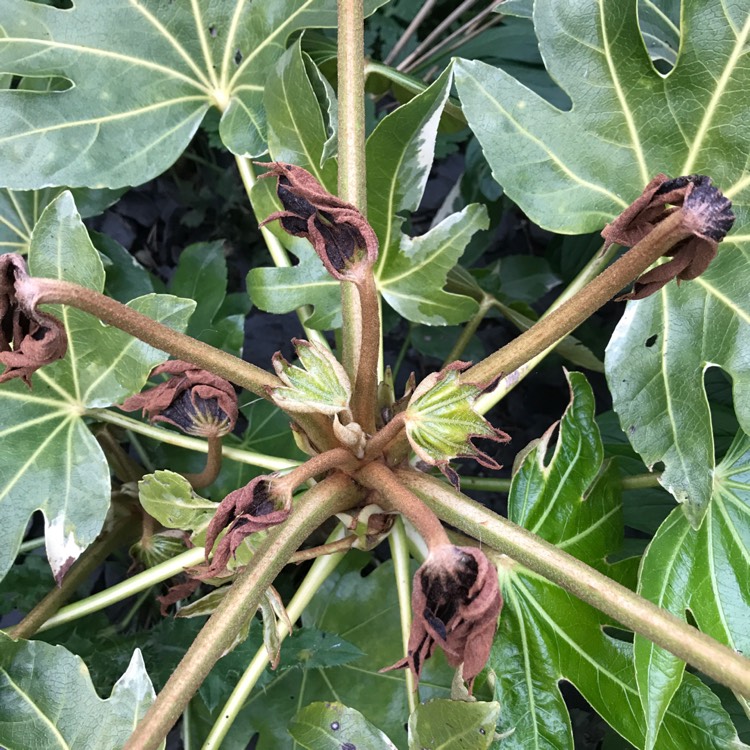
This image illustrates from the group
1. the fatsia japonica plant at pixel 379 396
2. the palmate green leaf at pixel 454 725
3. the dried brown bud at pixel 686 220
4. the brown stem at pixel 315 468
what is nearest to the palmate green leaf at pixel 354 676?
the fatsia japonica plant at pixel 379 396

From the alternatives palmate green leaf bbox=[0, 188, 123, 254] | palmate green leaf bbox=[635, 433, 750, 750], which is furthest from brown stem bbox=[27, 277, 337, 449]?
palmate green leaf bbox=[0, 188, 123, 254]

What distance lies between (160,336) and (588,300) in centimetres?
32

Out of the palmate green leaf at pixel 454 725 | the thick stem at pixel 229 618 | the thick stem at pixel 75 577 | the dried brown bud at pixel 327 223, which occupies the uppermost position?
the dried brown bud at pixel 327 223

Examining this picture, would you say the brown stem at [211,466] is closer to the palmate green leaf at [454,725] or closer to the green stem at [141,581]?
the green stem at [141,581]

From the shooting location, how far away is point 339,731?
653mm

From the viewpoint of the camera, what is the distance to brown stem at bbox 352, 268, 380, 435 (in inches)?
22.2

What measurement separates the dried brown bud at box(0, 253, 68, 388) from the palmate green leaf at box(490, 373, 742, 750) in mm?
432

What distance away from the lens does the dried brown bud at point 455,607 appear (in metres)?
0.42

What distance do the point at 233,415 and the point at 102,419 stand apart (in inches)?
9.0

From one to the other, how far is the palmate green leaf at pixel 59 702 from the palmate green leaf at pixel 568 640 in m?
0.33

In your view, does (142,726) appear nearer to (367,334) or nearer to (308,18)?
(367,334)

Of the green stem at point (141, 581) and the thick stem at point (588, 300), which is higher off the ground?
the thick stem at point (588, 300)

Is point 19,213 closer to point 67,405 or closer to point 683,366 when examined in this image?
point 67,405

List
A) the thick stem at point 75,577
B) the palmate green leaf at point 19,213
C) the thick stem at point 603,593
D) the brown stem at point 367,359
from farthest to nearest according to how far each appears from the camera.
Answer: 1. the palmate green leaf at point 19,213
2. the thick stem at point 75,577
3. the brown stem at point 367,359
4. the thick stem at point 603,593
